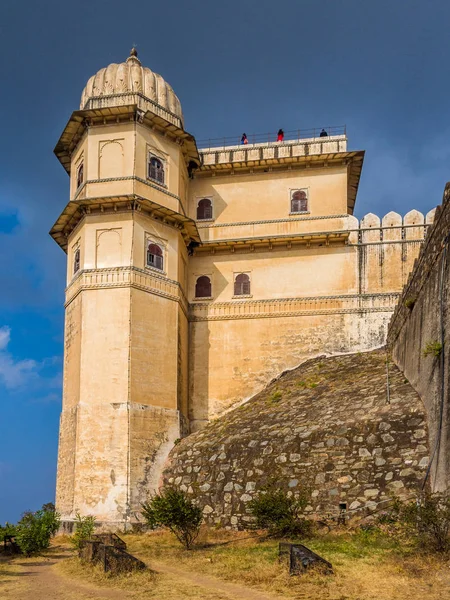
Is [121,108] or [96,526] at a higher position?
[121,108]

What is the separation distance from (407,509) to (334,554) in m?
1.71

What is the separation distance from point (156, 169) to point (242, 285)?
592 cm

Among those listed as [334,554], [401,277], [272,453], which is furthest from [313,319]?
[334,554]

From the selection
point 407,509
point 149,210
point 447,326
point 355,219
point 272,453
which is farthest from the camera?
point 355,219

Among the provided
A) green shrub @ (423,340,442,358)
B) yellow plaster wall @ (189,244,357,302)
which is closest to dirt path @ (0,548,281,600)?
green shrub @ (423,340,442,358)

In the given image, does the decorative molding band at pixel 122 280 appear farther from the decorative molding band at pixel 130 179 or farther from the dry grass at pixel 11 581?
the dry grass at pixel 11 581

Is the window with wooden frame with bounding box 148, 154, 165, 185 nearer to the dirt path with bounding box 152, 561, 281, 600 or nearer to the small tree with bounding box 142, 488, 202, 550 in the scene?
the small tree with bounding box 142, 488, 202, 550

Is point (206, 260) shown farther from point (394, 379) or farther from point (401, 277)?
point (394, 379)

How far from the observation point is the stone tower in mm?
23766

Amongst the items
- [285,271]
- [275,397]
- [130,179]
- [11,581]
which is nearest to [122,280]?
[130,179]

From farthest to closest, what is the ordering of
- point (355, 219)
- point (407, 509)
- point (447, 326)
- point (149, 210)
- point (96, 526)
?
point (355, 219), point (149, 210), point (96, 526), point (447, 326), point (407, 509)

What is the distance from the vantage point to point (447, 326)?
15375mm

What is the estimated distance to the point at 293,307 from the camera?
28.8m

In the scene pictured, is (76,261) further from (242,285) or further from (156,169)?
(242,285)
